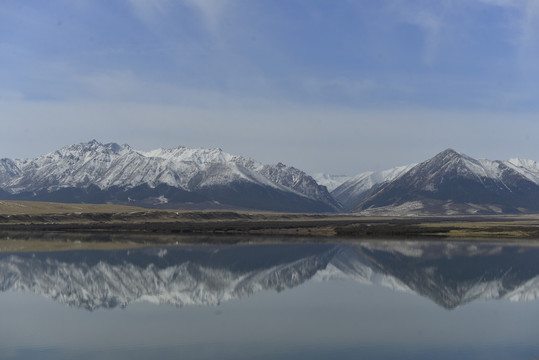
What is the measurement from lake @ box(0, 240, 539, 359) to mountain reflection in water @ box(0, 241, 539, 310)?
0.94 feet

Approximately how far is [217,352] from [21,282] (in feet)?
158

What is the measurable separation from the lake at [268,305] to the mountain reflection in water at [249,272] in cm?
29

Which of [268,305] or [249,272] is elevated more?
[249,272]

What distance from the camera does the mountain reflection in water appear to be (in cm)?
7356

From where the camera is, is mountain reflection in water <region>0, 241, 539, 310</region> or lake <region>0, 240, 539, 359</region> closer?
lake <region>0, 240, 539, 359</region>

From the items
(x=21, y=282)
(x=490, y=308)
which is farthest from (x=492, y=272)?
(x=21, y=282)

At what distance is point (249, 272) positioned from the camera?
94438mm

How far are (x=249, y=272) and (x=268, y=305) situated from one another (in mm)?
28973

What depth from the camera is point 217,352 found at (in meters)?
44.0

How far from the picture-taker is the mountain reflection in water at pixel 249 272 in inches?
2896

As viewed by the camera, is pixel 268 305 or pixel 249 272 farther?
pixel 249 272

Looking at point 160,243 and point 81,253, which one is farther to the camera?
point 160,243

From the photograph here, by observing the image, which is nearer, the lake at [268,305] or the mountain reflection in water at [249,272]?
the lake at [268,305]

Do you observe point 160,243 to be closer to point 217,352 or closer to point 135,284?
point 135,284
